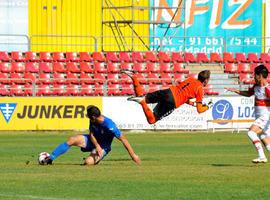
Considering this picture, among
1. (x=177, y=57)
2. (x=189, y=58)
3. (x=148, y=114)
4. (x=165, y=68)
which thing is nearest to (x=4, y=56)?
(x=165, y=68)

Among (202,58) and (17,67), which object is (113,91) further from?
(202,58)

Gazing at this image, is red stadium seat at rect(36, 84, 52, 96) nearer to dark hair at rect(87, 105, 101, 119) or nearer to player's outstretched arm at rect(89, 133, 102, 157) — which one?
player's outstretched arm at rect(89, 133, 102, 157)

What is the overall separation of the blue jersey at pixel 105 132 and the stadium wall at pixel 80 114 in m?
18.8

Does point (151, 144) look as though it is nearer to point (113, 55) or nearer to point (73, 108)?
point (73, 108)

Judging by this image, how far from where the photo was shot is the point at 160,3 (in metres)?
50.0

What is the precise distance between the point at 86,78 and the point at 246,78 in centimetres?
799

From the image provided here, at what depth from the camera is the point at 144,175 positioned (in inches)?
Answer: 709

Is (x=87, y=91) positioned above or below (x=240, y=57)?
below

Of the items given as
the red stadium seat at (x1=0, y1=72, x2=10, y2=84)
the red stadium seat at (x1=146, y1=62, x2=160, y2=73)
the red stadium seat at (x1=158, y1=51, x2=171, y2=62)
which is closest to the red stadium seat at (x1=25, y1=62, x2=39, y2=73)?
the red stadium seat at (x1=0, y1=72, x2=10, y2=84)

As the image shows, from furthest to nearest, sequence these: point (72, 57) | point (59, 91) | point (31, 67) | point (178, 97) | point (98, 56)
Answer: point (98, 56)
point (72, 57)
point (31, 67)
point (59, 91)
point (178, 97)

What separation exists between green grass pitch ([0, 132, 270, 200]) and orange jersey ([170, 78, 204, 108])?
4.51 ft

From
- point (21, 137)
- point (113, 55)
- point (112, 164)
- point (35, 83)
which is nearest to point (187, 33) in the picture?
point (113, 55)

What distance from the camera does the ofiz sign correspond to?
126 feet

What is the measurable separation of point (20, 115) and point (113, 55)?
24.8 feet
